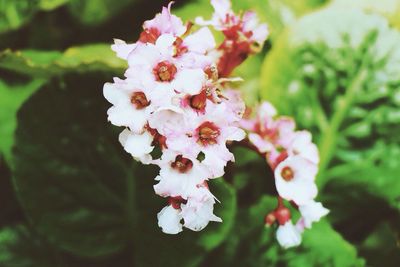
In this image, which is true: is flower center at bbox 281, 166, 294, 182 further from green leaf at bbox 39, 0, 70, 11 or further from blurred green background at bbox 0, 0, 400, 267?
green leaf at bbox 39, 0, 70, 11

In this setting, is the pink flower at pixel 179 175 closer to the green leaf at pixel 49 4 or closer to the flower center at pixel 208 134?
the flower center at pixel 208 134

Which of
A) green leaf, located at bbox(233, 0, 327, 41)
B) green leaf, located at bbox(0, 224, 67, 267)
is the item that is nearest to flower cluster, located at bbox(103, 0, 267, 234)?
green leaf, located at bbox(0, 224, 67, 267)

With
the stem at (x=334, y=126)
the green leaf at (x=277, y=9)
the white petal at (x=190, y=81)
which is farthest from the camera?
the green leaf at (x=277, y=9)

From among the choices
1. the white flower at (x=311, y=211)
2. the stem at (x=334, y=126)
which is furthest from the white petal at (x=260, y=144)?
the stem at (x=334, y=126)

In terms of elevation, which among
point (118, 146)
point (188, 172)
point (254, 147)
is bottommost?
point (188, 172)

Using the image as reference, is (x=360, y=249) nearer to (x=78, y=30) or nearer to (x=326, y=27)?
(x=326, y=27)

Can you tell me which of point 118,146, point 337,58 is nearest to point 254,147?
point 118,146
